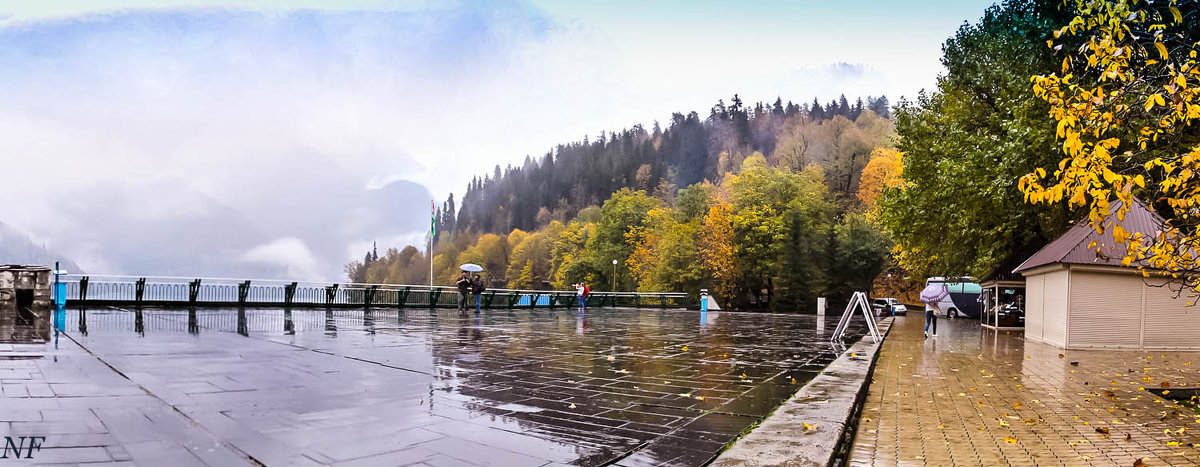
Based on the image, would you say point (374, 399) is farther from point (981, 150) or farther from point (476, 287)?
point (981, 150)

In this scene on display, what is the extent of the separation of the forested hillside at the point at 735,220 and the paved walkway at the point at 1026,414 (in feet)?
111

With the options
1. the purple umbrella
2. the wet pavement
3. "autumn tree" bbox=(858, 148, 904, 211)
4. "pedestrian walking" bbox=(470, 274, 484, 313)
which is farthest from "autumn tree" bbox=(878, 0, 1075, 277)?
"autumn tree" bbox=(858, 148, 904, 211)

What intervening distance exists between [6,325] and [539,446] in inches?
505

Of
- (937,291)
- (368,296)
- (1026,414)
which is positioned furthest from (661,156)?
(1026,414)

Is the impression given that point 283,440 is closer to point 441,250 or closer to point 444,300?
point 444,300

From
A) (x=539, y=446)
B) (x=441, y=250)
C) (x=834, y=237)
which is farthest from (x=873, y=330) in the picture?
(x=441, y=250)

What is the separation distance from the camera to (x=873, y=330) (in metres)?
15.9

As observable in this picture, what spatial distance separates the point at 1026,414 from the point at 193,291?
23.6m

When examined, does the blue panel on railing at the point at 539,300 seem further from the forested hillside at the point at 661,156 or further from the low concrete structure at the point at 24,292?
the forested hillside at the point at 661,156

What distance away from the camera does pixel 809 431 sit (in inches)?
213

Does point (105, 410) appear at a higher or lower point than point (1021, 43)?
lower

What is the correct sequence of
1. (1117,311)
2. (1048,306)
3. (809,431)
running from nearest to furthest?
(809,431)
(1117,311)
(1048,306)

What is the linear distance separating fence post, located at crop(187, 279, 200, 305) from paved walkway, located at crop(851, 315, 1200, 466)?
20.9 metres

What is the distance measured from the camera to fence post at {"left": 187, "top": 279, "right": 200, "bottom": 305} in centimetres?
2281
